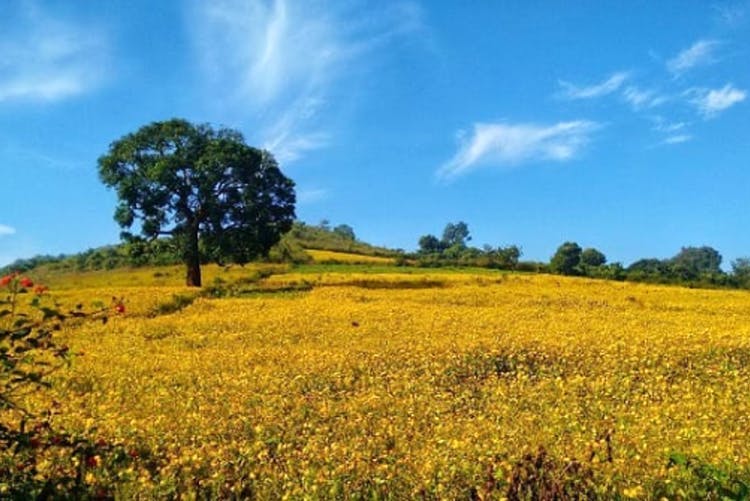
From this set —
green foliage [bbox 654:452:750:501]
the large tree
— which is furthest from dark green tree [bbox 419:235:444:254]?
green foliage [bbox 654:452:750:501]

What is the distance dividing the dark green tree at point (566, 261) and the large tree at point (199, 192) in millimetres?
33979

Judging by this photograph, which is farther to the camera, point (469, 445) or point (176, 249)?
point (176, 249)

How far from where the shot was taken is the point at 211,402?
1178 centimetres

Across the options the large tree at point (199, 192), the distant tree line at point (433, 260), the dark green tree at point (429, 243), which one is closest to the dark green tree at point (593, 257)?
the distant tree line at point (433, 260)

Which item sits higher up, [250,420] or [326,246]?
[326,246]

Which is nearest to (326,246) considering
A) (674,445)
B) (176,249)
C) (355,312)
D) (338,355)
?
(176,249)

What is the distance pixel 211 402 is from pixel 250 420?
1.52m

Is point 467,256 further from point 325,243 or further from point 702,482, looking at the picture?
point 702,482

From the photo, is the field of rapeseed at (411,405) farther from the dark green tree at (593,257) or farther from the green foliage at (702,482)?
the dark green tree at (593,257)

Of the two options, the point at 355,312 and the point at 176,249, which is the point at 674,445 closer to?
the point at 355,312

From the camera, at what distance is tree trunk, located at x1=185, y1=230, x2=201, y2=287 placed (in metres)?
45.0

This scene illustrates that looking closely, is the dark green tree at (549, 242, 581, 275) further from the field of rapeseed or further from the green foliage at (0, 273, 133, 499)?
the green foliage at (0, 273, 133, 499)

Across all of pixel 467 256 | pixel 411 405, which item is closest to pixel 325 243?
pixel 467 256

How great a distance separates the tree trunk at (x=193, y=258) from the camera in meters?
45.0
